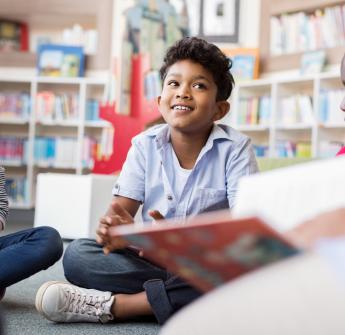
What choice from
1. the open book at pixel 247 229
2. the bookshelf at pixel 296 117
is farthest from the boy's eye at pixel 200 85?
the bookshelf at pixel 296 117

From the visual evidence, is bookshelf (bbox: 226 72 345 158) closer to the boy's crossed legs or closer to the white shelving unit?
the white shelving unit

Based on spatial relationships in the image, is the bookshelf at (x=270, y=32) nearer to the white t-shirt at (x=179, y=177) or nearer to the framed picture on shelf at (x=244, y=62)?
the framed picture on shelf at (x=244, y=62)

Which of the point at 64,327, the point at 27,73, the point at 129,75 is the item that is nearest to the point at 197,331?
the point at 64,327

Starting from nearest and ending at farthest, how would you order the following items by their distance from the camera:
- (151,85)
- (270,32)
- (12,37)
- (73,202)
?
(73,202) < (151,85) < (270,32) < (12,37)

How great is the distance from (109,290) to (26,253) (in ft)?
0.71

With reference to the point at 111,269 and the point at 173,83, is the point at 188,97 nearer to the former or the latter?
the point at 173,83

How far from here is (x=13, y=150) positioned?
5.15 metres

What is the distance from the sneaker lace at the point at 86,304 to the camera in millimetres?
1342

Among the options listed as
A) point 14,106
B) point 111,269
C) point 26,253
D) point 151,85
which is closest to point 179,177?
point 111,269

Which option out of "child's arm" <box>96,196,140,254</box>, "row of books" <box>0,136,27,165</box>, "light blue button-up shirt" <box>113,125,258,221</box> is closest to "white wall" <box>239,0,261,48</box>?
"row of books" <box>0,136,27,165</box>

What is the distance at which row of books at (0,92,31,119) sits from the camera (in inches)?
204

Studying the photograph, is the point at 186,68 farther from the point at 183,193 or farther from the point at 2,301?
the point at 2,301

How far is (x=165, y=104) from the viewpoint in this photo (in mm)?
1414

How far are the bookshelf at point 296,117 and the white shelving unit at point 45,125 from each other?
1167mm
